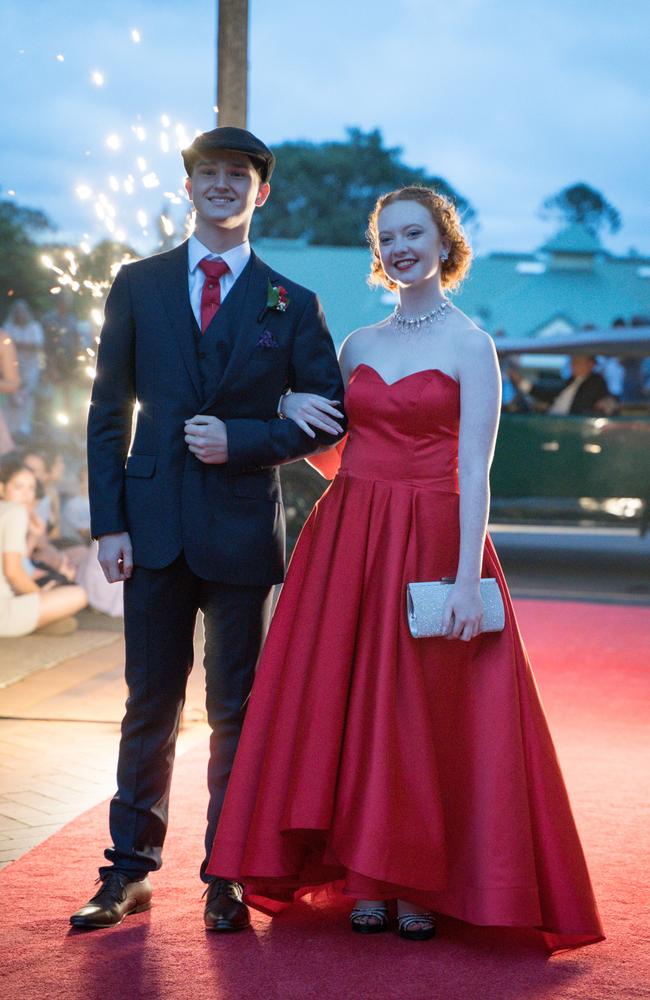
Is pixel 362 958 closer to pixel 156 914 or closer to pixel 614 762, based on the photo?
pixel 156 914

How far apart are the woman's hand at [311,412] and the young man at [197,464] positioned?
0.03 meters

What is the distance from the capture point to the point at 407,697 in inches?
124

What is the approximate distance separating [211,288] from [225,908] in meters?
1.55

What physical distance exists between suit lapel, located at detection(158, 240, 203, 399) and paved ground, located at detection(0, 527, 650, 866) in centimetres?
159

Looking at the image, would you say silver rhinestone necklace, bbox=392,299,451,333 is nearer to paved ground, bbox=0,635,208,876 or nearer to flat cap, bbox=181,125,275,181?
A: flat cap, bbox=181,125,275,181

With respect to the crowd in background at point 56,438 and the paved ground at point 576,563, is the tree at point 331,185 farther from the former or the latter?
the crowd in background at point 56,438

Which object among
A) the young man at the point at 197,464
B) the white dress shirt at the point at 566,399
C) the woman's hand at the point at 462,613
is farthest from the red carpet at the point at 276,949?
the white dress shirt at the point at 566,399

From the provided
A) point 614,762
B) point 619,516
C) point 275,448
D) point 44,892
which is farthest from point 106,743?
point 619,516

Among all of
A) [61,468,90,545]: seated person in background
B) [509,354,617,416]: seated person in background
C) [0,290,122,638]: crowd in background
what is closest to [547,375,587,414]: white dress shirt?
[509,354,617,416]: seated person in background

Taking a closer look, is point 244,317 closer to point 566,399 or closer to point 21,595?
point 21,595

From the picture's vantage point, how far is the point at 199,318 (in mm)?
3219

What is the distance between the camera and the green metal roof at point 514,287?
96.4 feet

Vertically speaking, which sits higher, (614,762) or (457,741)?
(457,741)

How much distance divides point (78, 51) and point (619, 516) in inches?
251
